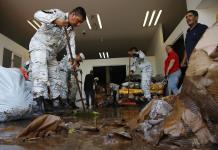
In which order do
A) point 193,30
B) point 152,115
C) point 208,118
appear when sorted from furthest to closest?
point 193,30, point 152,115, point 208,118

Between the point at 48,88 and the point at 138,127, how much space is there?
7.19ft

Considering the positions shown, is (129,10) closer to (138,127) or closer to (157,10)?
(157,10)

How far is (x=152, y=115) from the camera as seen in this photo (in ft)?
6.64

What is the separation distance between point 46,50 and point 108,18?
6162 millimetres

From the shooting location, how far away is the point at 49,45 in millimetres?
3834

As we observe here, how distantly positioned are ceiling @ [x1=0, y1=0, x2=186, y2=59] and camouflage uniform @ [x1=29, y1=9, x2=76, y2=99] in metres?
4.52

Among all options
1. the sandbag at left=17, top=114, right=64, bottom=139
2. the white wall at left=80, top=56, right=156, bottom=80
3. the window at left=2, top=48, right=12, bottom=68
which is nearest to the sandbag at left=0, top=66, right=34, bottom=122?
the sandbag at left=17, top=114, right=64, bottom=139

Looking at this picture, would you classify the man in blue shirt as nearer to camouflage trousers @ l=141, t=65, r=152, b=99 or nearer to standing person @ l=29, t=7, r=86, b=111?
standing person @ l=29, t=7, r=86, b=111

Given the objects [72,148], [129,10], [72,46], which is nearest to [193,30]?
[72,46]

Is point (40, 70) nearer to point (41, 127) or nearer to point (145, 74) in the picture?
point (41, 127)

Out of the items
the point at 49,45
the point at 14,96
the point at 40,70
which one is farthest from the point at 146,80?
the point at 14,96

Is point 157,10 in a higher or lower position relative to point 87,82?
higher

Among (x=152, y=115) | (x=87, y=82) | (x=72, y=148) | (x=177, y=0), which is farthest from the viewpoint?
(x=87, y=82)

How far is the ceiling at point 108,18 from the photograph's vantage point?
8.33 meters
